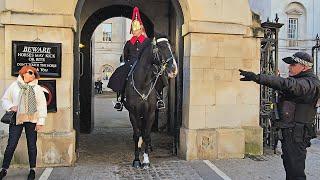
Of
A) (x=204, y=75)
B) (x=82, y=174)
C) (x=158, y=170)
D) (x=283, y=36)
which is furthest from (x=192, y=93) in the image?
(x=283, y=36)

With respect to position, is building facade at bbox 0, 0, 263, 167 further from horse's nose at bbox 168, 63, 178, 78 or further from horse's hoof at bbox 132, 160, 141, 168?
horse's nose at bbox 168, 63, 178, 78

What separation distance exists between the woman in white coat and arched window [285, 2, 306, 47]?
39.7m

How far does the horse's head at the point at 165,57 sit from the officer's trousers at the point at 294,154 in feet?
8.69

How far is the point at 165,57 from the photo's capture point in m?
7.33

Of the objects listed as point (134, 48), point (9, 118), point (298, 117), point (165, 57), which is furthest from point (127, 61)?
point (298, 117)

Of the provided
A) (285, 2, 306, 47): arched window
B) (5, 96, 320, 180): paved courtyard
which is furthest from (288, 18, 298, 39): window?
(5, 96, 320, 180): paved courtyard

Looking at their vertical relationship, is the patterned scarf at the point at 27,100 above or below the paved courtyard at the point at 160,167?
above

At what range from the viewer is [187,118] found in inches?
331

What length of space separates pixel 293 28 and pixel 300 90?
4169 centimetres

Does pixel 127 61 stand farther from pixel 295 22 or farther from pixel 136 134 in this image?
pixel 295 22

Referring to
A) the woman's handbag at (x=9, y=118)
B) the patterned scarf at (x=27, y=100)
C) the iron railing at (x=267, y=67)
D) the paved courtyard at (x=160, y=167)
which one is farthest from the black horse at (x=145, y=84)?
the iron railing at (x=267, y=67)

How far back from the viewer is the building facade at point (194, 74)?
7562 millimetres

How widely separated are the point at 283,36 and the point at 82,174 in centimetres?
3916

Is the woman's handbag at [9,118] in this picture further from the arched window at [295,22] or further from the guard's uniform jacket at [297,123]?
the arched window at [295,22]
